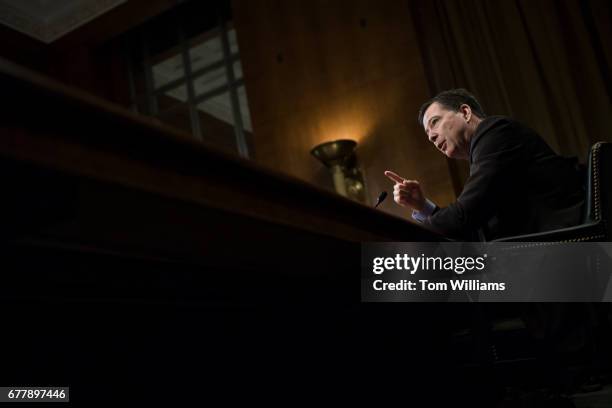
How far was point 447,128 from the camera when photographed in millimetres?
2133

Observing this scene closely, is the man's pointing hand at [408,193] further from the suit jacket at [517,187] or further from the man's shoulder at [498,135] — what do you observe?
the man's shoulder at [498,135]

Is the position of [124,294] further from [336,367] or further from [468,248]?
[468,248]

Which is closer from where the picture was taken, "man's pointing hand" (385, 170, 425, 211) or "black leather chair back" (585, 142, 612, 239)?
"black leather chair back" (585, 142, 612, 239)

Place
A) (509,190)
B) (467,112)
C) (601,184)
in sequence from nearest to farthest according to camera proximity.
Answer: (601,184), (509,190), (467,112)

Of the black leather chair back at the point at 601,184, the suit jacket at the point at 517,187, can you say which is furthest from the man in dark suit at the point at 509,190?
the black leather chair back at the point at 601,184

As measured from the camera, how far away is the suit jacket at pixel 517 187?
1.68 meters

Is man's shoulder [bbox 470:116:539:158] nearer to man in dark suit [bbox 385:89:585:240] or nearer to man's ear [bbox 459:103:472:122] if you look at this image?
man in dark suit [bbox 385:89:585:240]

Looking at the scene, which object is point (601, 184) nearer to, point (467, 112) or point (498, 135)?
point (498, 135)

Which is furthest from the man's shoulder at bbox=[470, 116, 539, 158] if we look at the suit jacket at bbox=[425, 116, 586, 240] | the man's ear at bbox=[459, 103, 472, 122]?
the man's ear at bbox=[459, 103, 472, 122]

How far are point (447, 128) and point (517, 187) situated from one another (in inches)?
18.2

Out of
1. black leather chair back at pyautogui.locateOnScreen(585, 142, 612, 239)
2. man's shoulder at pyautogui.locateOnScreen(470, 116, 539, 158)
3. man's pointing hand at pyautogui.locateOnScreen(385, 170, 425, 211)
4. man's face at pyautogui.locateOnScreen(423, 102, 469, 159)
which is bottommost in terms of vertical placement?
black leather chair back at pyautogui.locateOnScreen(585, 142, 612, 239)

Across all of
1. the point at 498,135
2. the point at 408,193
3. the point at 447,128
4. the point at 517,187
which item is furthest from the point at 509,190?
the point at 447,128

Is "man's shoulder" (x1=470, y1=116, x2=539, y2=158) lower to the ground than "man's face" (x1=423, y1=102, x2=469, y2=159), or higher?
lower

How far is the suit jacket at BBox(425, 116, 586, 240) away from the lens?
5.52 ft
